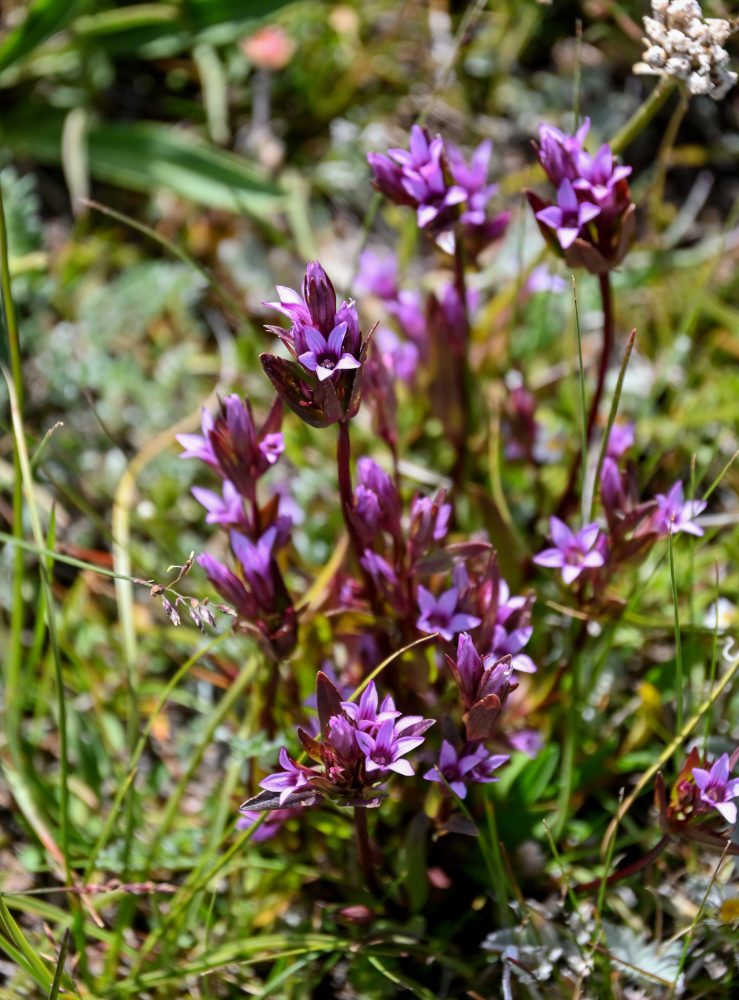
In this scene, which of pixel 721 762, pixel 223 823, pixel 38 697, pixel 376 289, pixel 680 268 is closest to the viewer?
pixel 721 762

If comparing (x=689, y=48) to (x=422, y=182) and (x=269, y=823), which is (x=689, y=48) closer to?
(x=422, y=182)

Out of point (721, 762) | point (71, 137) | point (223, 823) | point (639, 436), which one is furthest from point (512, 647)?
point (71, 137)

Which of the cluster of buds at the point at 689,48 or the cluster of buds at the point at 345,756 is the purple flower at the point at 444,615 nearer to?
the cluster of buds at the point at 345,756

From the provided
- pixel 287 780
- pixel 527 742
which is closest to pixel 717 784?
pixel 527 742

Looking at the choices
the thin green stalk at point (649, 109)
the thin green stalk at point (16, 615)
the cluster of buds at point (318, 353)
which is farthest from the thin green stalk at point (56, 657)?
the thin green stalk at point (649, 109)

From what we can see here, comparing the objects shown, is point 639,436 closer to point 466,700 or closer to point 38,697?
point 466,700

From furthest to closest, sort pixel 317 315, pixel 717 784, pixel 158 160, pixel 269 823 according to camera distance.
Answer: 1. pixel 158 160
2. pixel 269 823
3. pixel 717 784
4. pixel 317 315
